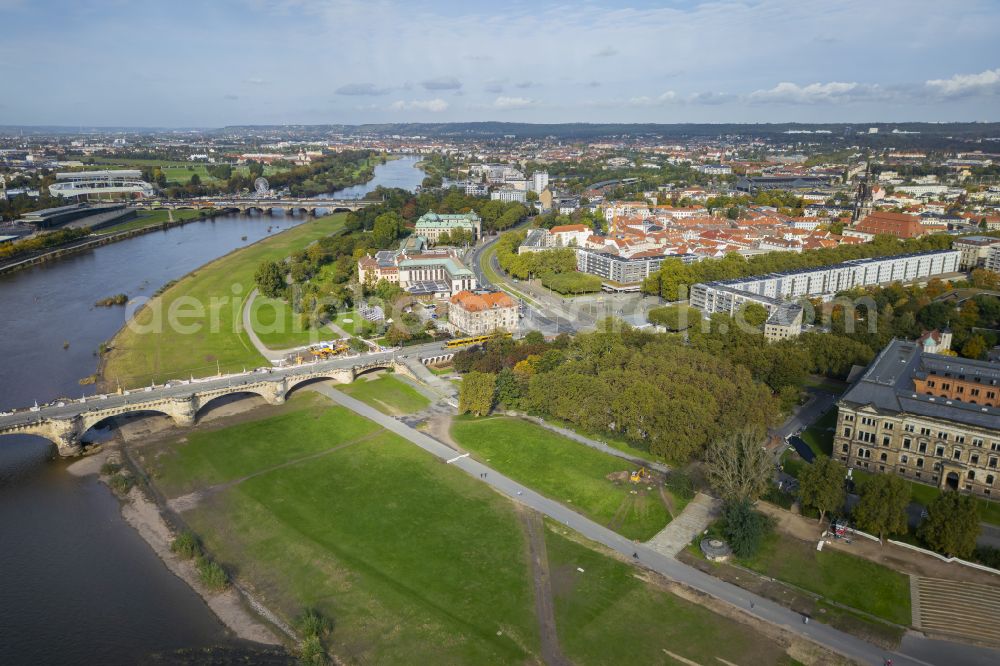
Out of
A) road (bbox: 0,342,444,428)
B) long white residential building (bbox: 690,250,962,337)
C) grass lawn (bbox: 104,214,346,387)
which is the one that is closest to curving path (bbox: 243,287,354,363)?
grass lawn (bbox: 104,214,346,387)

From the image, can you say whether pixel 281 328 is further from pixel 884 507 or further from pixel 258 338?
pixel 884 507

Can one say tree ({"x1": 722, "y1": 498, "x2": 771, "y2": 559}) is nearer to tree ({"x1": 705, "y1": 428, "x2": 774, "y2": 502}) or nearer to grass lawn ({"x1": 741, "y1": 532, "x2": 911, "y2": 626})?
grass lawn ({"x1": 741, "y1": 532, "x2": 911, "y2": 626})

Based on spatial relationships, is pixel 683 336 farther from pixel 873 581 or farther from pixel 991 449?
pixel 873 581

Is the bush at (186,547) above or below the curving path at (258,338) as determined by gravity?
below

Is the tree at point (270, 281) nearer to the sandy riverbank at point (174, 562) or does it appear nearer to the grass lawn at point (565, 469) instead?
the sandy riverbank at point (174, 562)

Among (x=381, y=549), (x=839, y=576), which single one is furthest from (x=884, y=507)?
(x=381, y=549)

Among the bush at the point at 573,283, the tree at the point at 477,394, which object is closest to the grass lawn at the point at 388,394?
the tree at the point at 477,394
